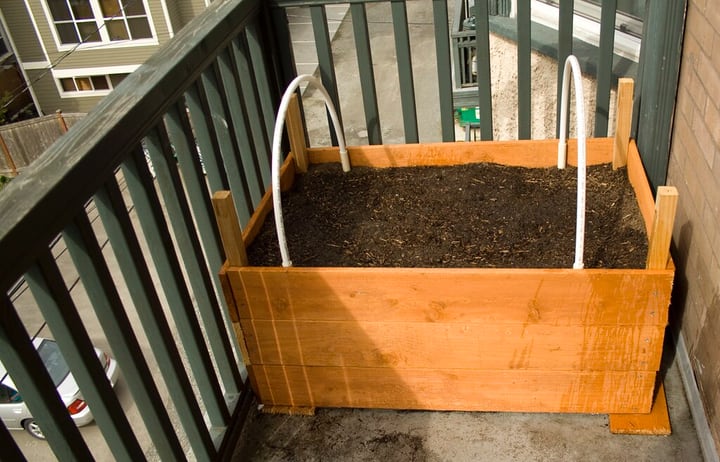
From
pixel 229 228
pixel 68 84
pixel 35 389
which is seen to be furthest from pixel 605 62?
pixel 68 84

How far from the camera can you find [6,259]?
3.87ft

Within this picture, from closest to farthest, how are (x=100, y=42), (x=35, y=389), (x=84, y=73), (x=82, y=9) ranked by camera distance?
(x=35, y=389)
(x=82, y=9)
(x=100, y=42)
(x=84, y=73)

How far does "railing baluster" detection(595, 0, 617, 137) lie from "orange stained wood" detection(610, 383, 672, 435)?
110 centimetres

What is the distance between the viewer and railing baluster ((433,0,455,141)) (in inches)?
103

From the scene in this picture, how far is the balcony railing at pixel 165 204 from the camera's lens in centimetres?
131

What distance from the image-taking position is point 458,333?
1994mm

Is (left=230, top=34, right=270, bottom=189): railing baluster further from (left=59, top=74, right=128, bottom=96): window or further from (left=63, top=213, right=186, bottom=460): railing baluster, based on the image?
(left=59, top=74, right=128, bottom=96): window

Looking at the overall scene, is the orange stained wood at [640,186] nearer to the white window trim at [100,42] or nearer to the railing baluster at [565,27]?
the railing baluster at [565,27]

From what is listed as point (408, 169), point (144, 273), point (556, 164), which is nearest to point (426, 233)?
point (408, 169)

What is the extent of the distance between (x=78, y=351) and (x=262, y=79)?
1.53m

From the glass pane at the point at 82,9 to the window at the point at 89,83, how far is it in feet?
4.84

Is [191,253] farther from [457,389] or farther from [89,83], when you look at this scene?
[89,83]

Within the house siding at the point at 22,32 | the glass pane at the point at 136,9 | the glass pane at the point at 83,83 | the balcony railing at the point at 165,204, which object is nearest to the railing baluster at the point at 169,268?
the balcony railing at the point at 165,204

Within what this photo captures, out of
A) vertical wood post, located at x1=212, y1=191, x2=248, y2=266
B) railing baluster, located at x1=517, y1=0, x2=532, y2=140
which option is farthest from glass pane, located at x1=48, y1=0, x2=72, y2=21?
vertical wood post, located at x1=212, y1=191, x2=248, y2=266
